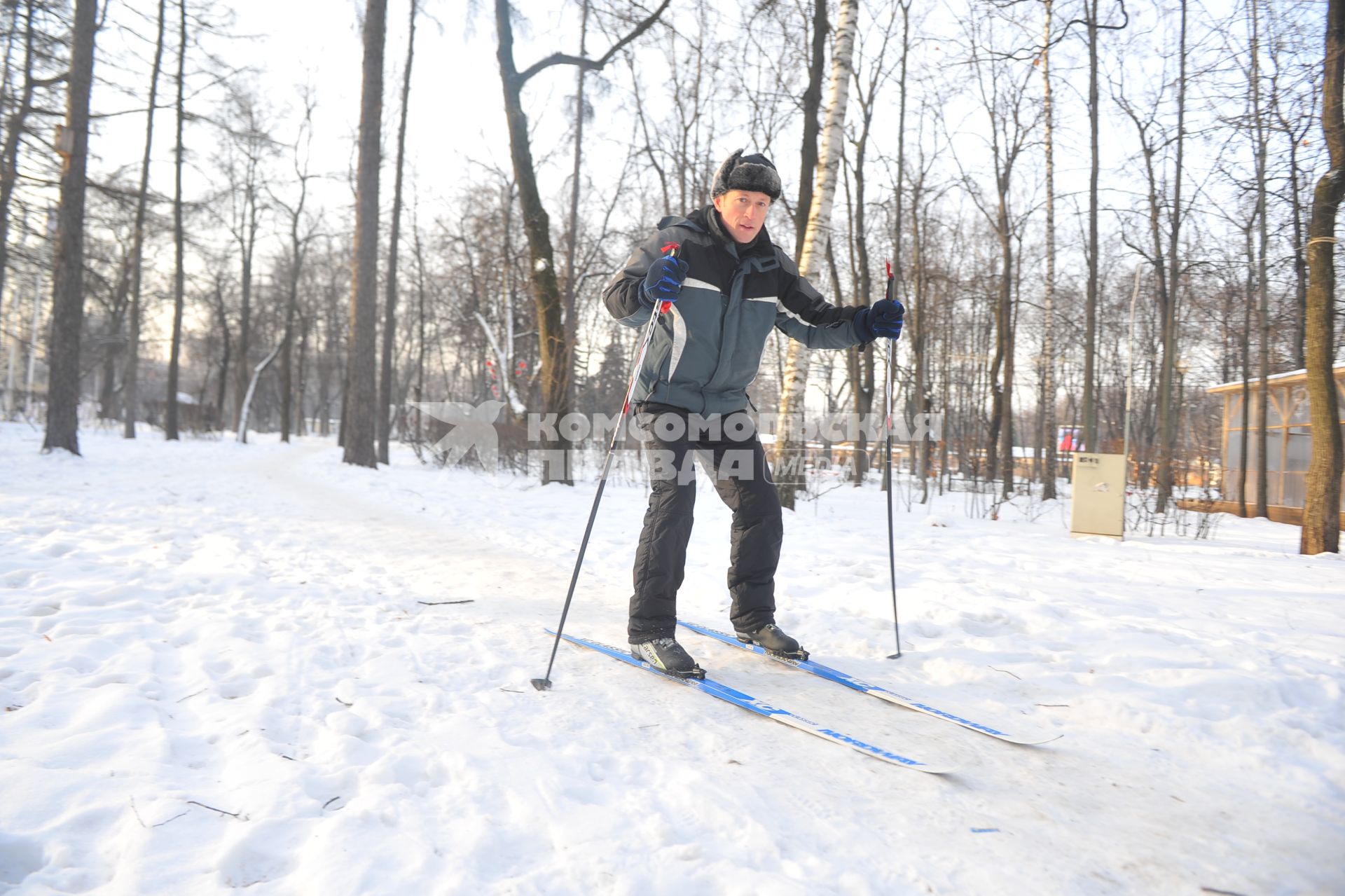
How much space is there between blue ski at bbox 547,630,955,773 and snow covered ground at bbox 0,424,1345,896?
0.15 ft

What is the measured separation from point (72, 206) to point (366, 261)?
4551mm

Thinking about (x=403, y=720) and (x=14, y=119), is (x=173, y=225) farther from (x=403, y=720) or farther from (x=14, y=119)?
(x=403, y=720)

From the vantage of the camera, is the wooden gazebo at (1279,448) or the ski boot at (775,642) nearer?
the ski boot at (775,642)

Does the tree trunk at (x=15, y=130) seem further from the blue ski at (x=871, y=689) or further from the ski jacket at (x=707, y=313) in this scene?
the blue ski at (x=871, y=689)

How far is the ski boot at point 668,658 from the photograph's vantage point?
2.99 metres

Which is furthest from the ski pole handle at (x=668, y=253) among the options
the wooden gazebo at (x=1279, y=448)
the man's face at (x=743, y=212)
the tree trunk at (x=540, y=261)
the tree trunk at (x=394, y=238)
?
the wooden gazebo at (x=1279, y=448)

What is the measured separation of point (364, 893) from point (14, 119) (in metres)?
16.6

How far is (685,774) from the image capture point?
218 cm

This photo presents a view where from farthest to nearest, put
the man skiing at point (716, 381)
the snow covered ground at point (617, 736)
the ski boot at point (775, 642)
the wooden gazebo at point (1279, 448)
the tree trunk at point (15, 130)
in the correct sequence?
the wooden gazebo at point (1279, 448), the tree trunk at point (15, 130), the ski boot at point (775, 642), the man skiing at point (716, 381), the snow covered ground at point (617, 736)

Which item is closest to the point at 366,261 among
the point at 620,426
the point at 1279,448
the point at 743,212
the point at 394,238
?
the point at 394,238

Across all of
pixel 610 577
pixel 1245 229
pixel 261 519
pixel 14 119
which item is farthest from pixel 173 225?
pixel 1245 229

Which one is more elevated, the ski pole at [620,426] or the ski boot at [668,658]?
the ski pole at [620,426]

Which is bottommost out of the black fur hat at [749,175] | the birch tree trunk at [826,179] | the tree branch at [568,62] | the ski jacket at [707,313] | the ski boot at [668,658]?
the ski boot at [668,658]

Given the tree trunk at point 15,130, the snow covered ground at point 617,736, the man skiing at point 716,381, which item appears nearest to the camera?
the snow covered ground at point 617,736
